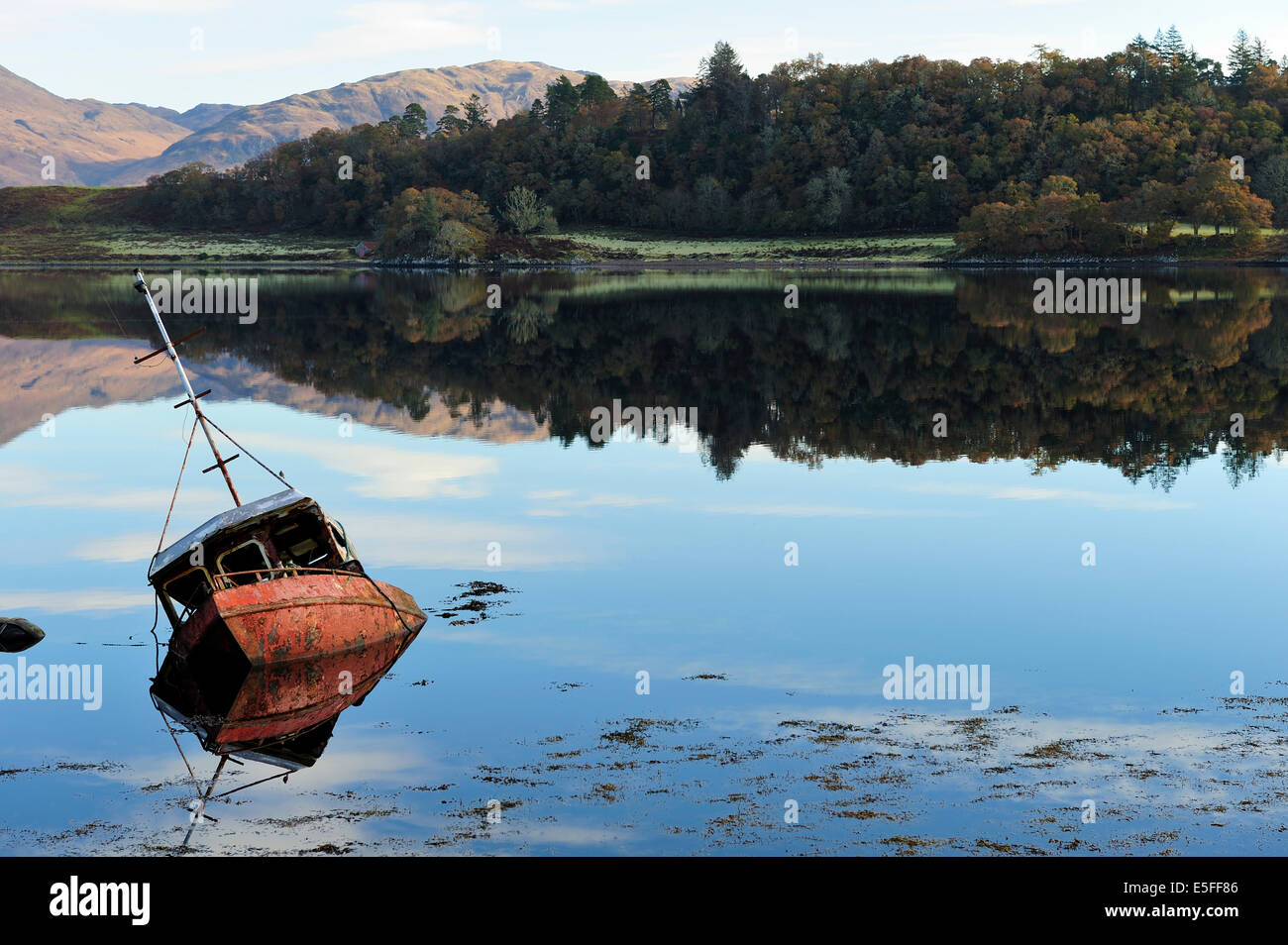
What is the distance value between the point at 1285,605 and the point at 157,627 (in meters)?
19.2

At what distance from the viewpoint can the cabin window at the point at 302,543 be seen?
23.3 meters

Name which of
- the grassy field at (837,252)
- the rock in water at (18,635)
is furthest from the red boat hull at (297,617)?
the grassy field at (837,252)

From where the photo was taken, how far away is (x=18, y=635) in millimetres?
22094

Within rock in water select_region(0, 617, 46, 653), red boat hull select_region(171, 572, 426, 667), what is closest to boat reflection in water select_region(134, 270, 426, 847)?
red boat hull select_region(171, 572, 426, 667)

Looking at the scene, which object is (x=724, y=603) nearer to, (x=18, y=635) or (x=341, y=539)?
(x=341, y=539)

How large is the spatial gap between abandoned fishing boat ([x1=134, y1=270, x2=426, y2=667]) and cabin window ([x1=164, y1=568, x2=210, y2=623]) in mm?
17

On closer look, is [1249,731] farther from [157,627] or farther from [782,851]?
[157,627]

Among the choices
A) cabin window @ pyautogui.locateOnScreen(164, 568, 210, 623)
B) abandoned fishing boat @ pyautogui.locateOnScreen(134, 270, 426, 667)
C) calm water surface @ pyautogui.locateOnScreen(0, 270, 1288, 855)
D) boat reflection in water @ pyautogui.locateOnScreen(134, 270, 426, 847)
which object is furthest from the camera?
cabin window @ pyautogui.locateOnScreen(164, 568, 210, 623)

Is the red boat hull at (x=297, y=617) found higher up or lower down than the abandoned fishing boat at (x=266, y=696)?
higher up

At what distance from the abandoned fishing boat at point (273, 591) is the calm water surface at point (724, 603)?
94 cm

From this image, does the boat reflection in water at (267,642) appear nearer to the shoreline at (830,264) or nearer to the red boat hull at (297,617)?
the red boat hull at (297,617)

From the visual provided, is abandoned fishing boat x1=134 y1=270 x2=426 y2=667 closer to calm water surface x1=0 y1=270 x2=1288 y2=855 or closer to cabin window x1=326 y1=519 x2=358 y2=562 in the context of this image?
cabin window x1=326 y1=519 x2=358 y2=562

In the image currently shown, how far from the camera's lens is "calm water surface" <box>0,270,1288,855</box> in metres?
15.3
